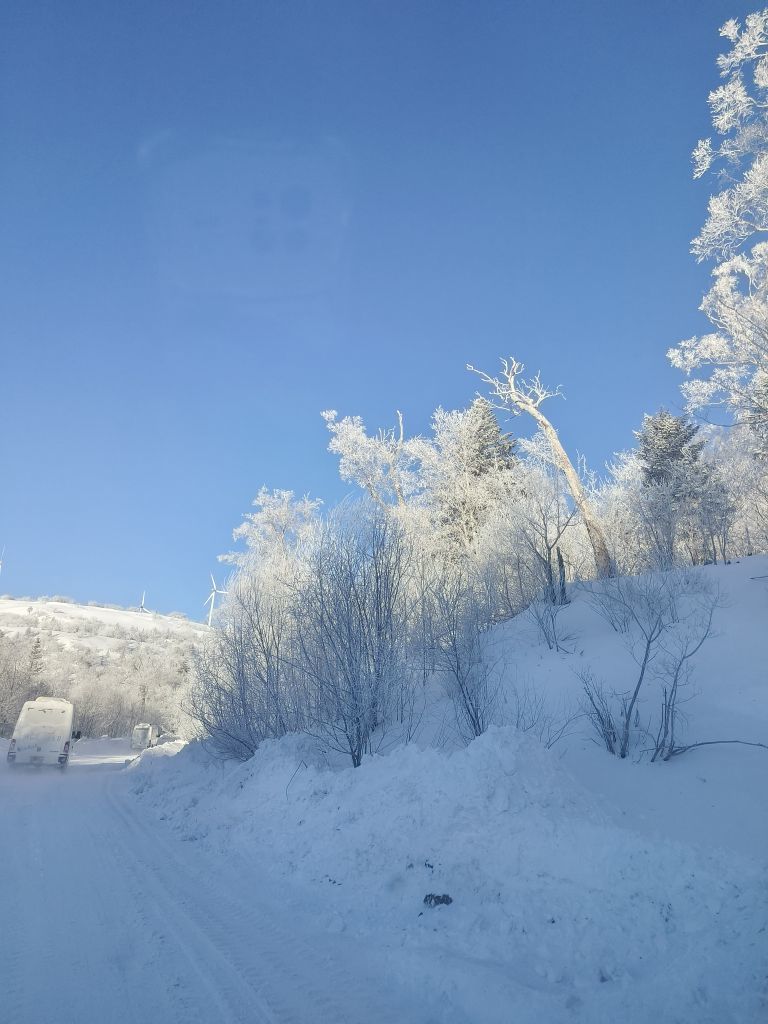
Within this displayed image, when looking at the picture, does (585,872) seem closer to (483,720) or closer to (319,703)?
(483,720)

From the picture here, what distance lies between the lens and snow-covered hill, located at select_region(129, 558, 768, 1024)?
382cm

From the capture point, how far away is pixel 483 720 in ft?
30.5

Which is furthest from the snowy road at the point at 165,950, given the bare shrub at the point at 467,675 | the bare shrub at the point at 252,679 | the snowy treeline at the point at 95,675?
the snowy treeline at the point at 95,675

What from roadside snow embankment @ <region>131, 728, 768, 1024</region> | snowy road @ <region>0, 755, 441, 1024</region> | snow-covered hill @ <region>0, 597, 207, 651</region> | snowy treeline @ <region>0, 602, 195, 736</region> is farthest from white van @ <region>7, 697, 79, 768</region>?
snow-covered hill @ <region>0, 597, 207, 651</region>

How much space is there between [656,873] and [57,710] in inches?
808

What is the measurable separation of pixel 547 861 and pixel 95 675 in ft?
205

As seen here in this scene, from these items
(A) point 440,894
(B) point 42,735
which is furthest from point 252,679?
(B) point 42,735

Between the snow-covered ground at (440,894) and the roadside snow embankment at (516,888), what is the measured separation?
0.02 m

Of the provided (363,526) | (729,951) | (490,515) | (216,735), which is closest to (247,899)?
(729,951)

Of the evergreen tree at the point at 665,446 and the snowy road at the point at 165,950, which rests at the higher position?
the evergreen tree at the point at 665,446

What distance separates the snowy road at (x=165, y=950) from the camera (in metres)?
3.64

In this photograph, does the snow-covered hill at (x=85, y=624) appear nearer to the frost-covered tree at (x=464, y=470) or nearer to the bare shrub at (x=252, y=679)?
the frost-covered tree at (x=464, y=470)

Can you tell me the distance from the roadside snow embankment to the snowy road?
445 millimetres

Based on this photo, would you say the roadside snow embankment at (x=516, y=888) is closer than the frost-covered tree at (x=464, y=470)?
Yes
